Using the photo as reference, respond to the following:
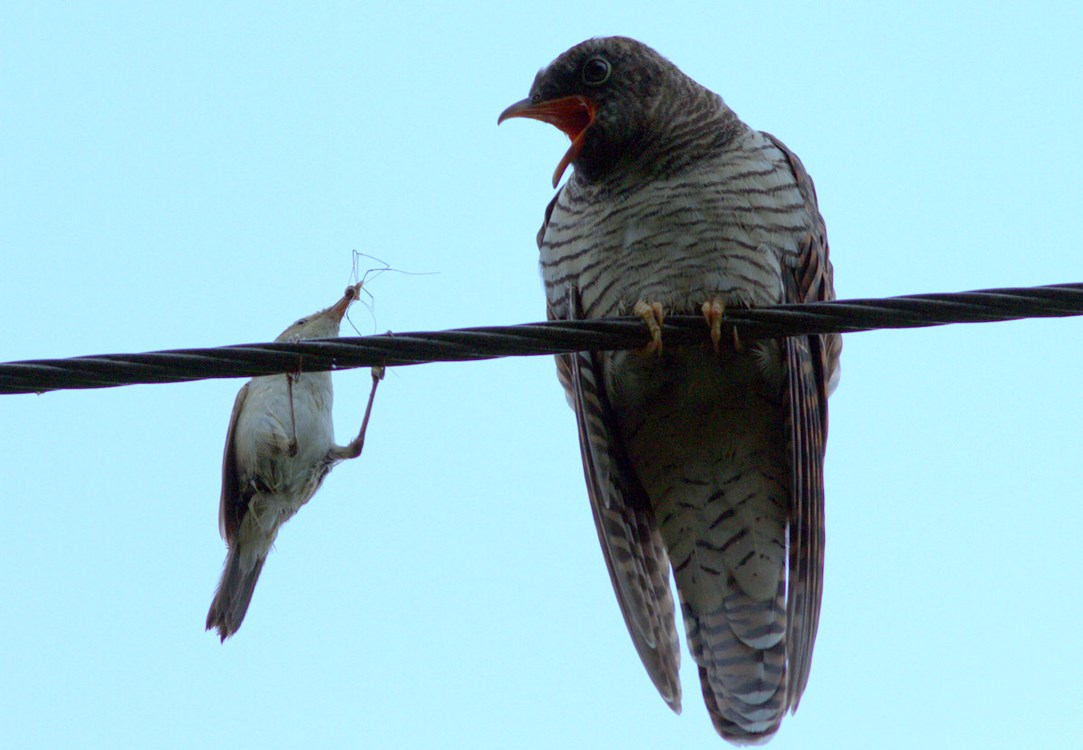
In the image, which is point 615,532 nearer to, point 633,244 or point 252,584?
point 633,244

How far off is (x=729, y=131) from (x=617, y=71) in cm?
49

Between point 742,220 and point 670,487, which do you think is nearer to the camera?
point 742,220

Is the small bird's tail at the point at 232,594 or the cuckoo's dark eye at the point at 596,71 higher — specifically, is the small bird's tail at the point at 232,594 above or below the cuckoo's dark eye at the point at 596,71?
below

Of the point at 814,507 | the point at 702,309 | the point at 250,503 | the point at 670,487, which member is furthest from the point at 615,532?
the point at 250,503

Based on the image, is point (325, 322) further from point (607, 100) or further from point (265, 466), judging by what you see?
point (607, 100)

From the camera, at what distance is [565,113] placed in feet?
16.1

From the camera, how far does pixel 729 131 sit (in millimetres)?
4684

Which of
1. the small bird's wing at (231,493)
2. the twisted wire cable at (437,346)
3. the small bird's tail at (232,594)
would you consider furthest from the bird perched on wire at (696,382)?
the small bird's tail at (232,594)

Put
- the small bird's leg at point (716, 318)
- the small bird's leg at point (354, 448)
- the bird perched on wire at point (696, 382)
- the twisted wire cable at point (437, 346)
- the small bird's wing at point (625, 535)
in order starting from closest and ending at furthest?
the twisted wire cable at point (437, 346), the small bird's leg at point (716, 318), the bird perched on wire at point (696, 382), the small bird's wing at point (625, 535), the small bird's leg at point (354, 448)

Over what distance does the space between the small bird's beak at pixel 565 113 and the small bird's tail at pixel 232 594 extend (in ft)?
9.69

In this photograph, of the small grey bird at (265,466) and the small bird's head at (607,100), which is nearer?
the small bird's head at (607,100)

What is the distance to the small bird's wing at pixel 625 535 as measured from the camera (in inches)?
182

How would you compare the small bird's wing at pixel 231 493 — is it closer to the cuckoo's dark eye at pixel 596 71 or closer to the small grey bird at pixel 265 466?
the small grey bird at pixel 265 466

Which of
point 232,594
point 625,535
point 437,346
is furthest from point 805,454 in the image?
point 232,594
